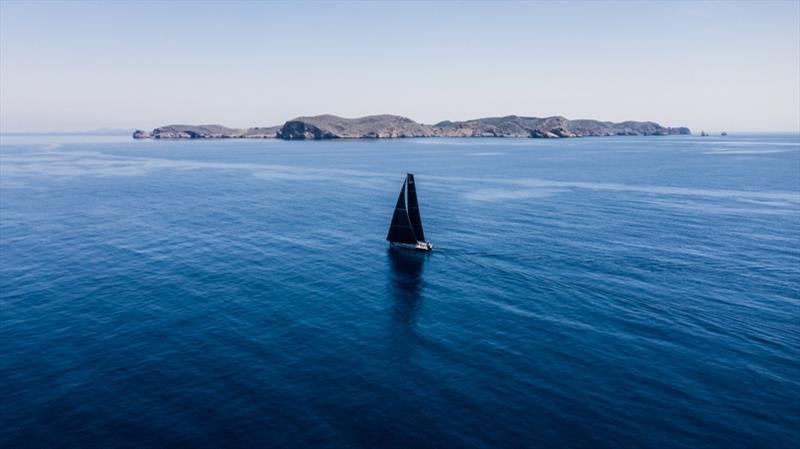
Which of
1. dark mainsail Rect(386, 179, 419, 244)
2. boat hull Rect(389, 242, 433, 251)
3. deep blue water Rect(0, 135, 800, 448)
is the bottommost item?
deep blue water Rect(0, 135, 800, 448)

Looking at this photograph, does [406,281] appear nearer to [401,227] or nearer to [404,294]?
[404,294]

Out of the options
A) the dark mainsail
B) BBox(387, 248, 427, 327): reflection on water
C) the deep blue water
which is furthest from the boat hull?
the deep blue water

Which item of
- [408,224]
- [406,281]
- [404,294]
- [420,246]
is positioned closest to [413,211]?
A: [408,224]

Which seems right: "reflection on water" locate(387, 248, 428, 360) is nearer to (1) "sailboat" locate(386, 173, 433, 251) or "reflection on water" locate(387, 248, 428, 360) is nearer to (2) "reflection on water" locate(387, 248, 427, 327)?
(2) "reflection on water" locate(387, 248, 427, 327)

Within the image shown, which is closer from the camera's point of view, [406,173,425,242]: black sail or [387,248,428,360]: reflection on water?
[387,248,428,360]: reflection on water

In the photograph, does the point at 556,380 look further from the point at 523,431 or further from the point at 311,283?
the point at 311,283
